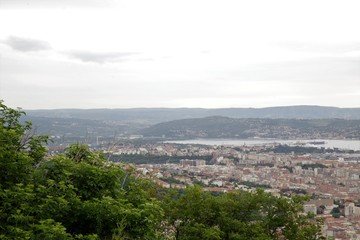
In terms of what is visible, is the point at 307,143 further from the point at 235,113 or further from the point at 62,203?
the point at 62,203

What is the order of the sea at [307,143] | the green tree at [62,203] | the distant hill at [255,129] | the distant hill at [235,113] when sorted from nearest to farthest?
1. the green tree at [62,203]
2. the sea at [307,143]
3. the distant hill at [255,129]
4. the distant hill at [235,113]

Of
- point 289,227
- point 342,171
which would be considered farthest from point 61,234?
point 342,171

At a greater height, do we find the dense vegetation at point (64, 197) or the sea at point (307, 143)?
the dense vegetation at point (64, 197)

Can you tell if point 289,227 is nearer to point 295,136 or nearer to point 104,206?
point 104,206

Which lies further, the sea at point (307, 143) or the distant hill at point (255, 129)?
the distant hill at point (255, 129)

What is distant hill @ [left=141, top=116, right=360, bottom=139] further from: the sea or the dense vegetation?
the dense vegetation

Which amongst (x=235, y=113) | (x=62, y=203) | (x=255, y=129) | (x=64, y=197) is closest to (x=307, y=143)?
(x=255, y=129)

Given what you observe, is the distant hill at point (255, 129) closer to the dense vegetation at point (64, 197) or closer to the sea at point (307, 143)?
the sea at point (307, 143)

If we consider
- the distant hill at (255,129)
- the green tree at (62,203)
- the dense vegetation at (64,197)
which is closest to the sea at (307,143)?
the distant hill at (255,129)

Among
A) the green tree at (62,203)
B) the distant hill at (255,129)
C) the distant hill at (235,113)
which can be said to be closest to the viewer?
the green tree at (62,203)
